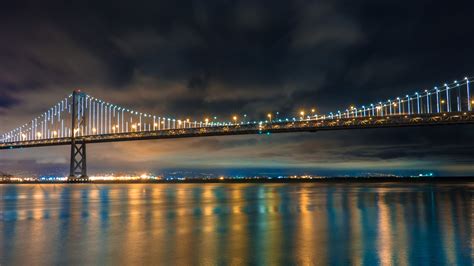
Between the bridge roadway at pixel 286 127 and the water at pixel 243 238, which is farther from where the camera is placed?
the bridge roadway at pixel 286 127

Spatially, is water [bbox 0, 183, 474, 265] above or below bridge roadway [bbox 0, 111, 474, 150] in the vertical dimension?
below

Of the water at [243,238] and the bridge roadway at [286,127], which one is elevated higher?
the bridge roadway at [286,127]

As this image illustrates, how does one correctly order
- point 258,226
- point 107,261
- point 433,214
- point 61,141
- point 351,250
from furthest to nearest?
1. point 61,141
2. point 433,214
3. point 258,226
4. point 351,250
5. point 107,261

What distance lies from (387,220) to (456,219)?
1.93 m

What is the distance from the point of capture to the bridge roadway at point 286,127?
4250cm

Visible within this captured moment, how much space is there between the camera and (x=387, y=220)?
45.3ft

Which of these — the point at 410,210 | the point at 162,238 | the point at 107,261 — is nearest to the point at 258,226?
the point at 162,238

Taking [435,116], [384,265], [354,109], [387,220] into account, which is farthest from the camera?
[354,109]

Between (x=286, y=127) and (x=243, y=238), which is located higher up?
(x=286, y=127)

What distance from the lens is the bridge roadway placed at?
42.5 m

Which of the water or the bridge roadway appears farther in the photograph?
the bridge roadway

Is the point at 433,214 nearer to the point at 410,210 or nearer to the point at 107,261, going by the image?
the point at 410,210

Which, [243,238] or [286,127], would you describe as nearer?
[243,238]

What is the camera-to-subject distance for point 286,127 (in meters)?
51.3
